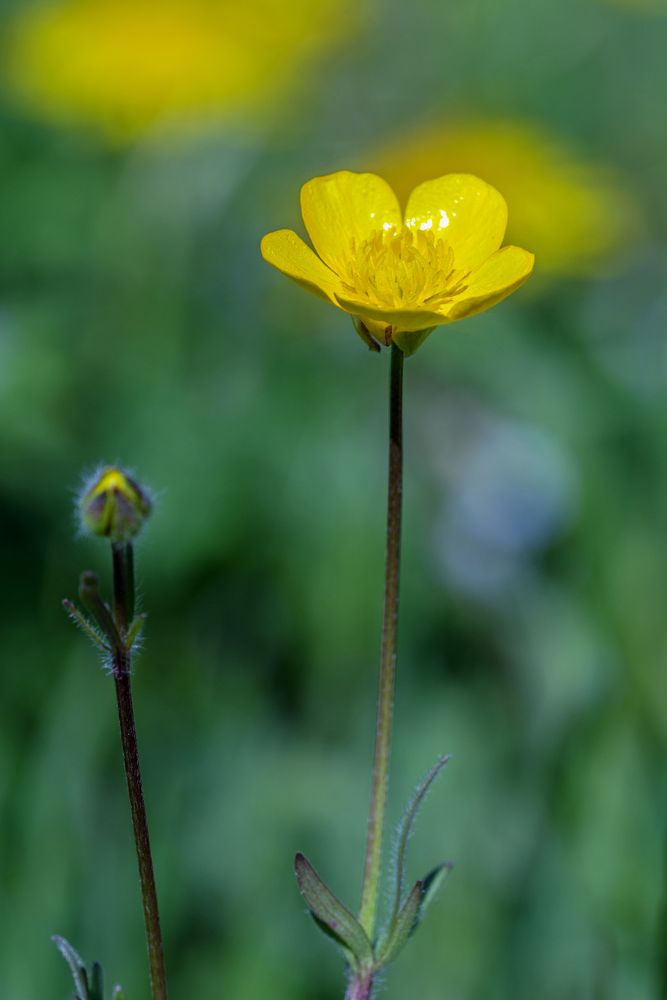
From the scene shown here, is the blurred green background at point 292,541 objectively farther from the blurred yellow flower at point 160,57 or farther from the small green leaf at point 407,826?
the small green leaf at point 407,826

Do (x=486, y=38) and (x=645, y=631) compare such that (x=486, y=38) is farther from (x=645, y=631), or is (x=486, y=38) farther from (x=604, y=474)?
(x=645, y=631)

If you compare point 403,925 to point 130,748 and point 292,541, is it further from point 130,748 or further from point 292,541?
point 292,541

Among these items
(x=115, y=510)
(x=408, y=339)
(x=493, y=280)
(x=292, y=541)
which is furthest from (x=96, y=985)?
(x=292, y=541)

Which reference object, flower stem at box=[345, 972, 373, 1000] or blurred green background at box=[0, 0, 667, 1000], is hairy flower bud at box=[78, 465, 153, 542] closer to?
flower stem at box=[345, 972, 373, 1000]

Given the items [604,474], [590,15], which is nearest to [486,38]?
[590,15]

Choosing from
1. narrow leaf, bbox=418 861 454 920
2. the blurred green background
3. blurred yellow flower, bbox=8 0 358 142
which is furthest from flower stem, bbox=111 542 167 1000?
blurred yellow flower, bbox=8 0 358 142
